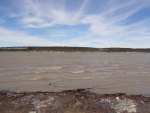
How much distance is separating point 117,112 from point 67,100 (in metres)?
1.94

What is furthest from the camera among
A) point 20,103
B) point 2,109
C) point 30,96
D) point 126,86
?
point 126,86

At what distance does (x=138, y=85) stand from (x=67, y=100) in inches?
218

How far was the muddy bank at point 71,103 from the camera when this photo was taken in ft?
A: 25.5

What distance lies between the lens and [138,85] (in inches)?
516

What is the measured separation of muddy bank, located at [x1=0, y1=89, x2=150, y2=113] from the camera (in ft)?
25.5

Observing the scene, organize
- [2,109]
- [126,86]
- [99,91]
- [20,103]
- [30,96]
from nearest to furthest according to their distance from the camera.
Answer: [2,109] → [20,103] → [30,96] → [99,91] → [126,86]

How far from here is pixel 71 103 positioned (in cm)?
845

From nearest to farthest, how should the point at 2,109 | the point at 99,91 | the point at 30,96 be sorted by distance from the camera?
the point at 2,109
the point at 30,96
the point at 99,91

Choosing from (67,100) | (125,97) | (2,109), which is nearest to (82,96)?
(67,100)

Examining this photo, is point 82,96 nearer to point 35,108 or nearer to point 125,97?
point 125,97

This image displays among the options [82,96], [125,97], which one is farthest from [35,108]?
[125,97]

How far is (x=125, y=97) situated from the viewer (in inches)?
377

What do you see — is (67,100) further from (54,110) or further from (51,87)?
(51,87)

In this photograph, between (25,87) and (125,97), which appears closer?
(125,97)
